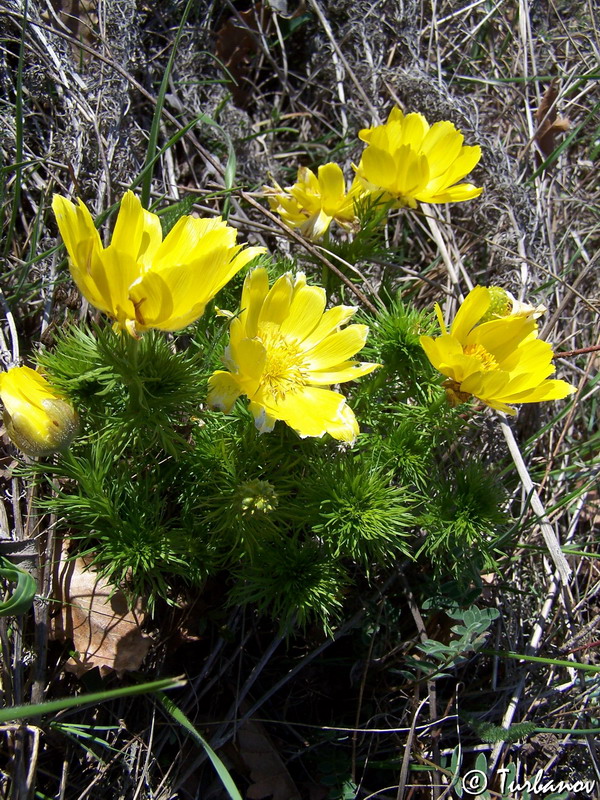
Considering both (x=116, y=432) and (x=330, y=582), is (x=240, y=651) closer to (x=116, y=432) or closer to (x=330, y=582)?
(x=330, y=582)

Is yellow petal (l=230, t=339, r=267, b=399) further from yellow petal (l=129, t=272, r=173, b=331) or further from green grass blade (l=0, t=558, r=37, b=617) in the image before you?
green grass blade (l=0, t=558, r=37, b=617)

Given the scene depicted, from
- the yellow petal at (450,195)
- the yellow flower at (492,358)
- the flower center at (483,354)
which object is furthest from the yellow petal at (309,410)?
the yellow petal at (450,195)

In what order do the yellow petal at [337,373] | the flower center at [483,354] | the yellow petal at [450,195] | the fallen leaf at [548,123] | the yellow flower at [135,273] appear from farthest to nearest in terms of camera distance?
the fallen leaf at [548,123] → the yellow petal at [450,195] → the flower center at [483,354] → the yellow petal at [337,373] → the yellow flower at [135,273]

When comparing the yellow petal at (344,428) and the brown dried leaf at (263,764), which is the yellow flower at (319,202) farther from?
the brown dried leaf at (263,764)

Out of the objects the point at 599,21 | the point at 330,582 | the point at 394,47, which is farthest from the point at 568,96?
the point at 330,582

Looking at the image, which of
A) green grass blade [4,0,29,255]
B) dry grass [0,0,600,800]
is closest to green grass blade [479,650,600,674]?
dry grass [0,0,600,800]
